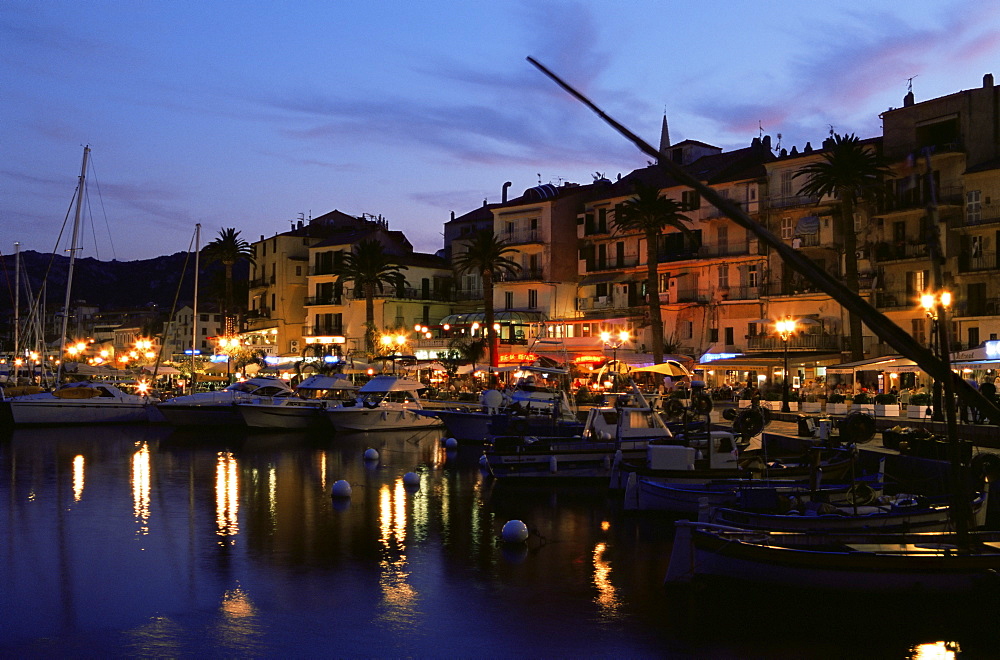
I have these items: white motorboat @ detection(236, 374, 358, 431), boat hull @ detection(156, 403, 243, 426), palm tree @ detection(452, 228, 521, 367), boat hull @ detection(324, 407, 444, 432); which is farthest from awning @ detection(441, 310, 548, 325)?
boat hull @ detection(156, 403, 243, 426)

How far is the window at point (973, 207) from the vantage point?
170 feet

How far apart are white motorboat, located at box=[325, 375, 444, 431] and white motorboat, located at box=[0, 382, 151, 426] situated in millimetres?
13551

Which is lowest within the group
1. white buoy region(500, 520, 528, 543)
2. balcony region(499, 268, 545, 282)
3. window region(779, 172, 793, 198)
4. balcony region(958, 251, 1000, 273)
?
white buoy region(500, 520, 528, 543)

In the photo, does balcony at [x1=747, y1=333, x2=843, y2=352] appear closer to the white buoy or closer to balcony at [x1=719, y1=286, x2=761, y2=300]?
balcony at [x1=719, y1=286, x2=761, y2=300]

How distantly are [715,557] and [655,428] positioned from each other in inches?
533

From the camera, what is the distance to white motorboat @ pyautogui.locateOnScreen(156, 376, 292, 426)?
50.6m

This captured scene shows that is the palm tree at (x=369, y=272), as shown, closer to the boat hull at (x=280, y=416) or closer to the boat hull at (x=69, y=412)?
the boat hull at (x=69, y=412)

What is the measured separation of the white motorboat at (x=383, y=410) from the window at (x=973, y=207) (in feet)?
103

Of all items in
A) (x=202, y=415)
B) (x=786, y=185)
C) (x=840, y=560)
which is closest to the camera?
(x=840, y=560)

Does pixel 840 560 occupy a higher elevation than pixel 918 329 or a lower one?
lower

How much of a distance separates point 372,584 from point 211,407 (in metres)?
35.3

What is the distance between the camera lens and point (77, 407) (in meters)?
52.2

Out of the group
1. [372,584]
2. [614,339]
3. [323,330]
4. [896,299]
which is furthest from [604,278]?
[372,584]

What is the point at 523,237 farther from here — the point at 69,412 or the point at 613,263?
the point at 69,412
